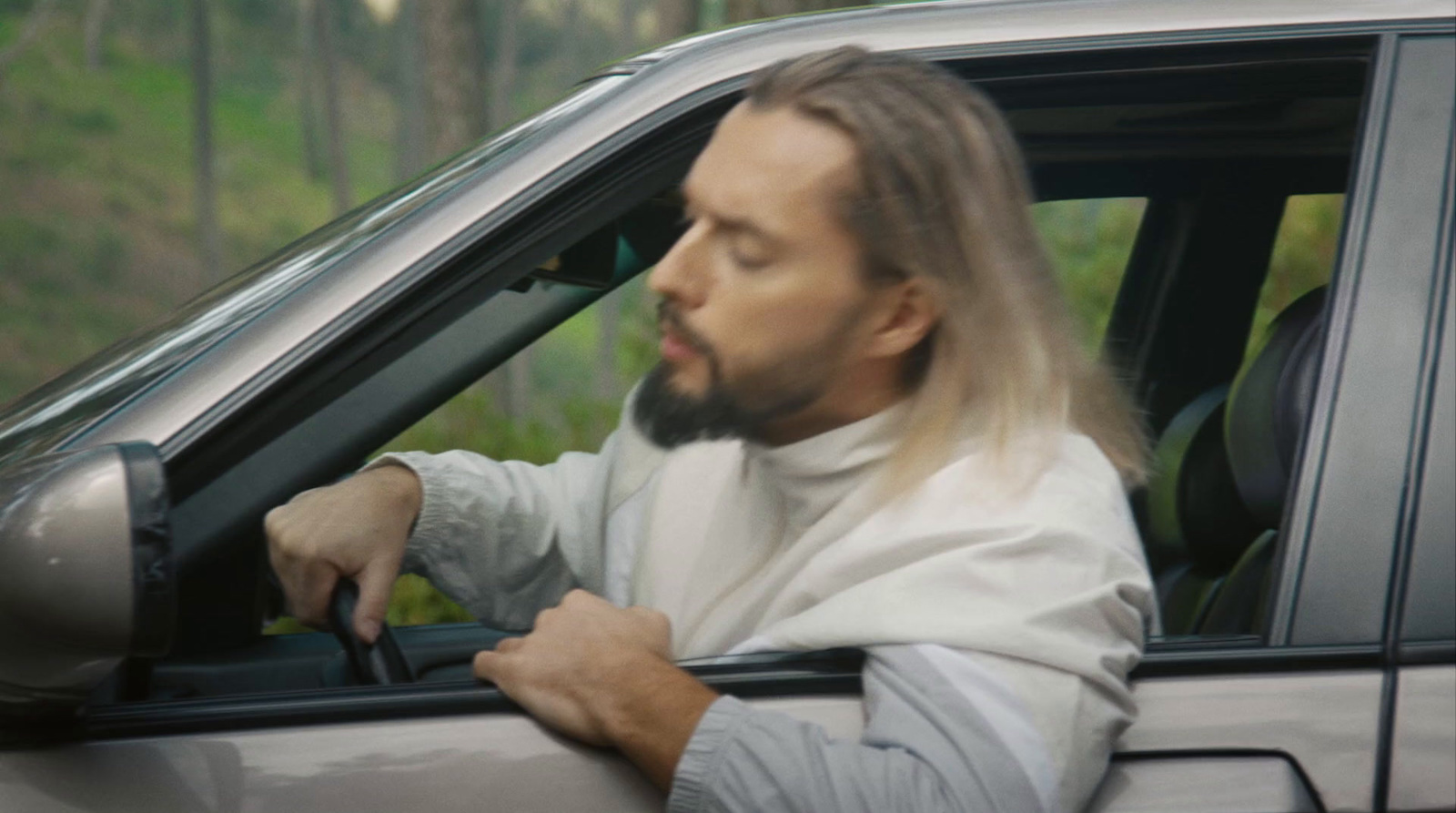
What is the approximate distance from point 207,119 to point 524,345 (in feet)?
93.1

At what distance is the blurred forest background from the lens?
91.4 ft

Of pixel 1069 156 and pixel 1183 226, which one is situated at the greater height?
pixel 1069 156

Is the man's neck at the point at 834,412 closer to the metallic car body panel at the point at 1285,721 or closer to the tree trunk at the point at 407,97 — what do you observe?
the metallic car body panel at the point at 1285,721

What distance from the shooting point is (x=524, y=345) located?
195 cm

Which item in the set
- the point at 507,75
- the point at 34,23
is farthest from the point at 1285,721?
the point at 34,23

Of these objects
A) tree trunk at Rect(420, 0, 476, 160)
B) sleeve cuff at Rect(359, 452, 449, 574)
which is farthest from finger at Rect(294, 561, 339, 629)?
tree trunk at Rect(420, 0, 476, 160)

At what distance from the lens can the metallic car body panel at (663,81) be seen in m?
1.47

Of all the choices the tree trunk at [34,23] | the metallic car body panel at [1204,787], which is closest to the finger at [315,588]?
the metallic car body panel at [1204,787]

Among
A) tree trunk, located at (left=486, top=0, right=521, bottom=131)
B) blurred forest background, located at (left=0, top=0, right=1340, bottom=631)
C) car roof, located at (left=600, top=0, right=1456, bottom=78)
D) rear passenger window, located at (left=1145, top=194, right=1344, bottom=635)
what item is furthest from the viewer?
tree trunk, located at (left=486, top=0, right=521, bottom=131)

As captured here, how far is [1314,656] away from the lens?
1.47m

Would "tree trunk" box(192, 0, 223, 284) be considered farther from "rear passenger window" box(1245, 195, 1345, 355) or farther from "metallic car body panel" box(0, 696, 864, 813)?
"metallic car body panel" box(0, 696, 864, 813)

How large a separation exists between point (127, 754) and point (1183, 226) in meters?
1.69

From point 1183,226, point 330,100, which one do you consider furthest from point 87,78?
point 1183,226

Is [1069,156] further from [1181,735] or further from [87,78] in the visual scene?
[87,78]
